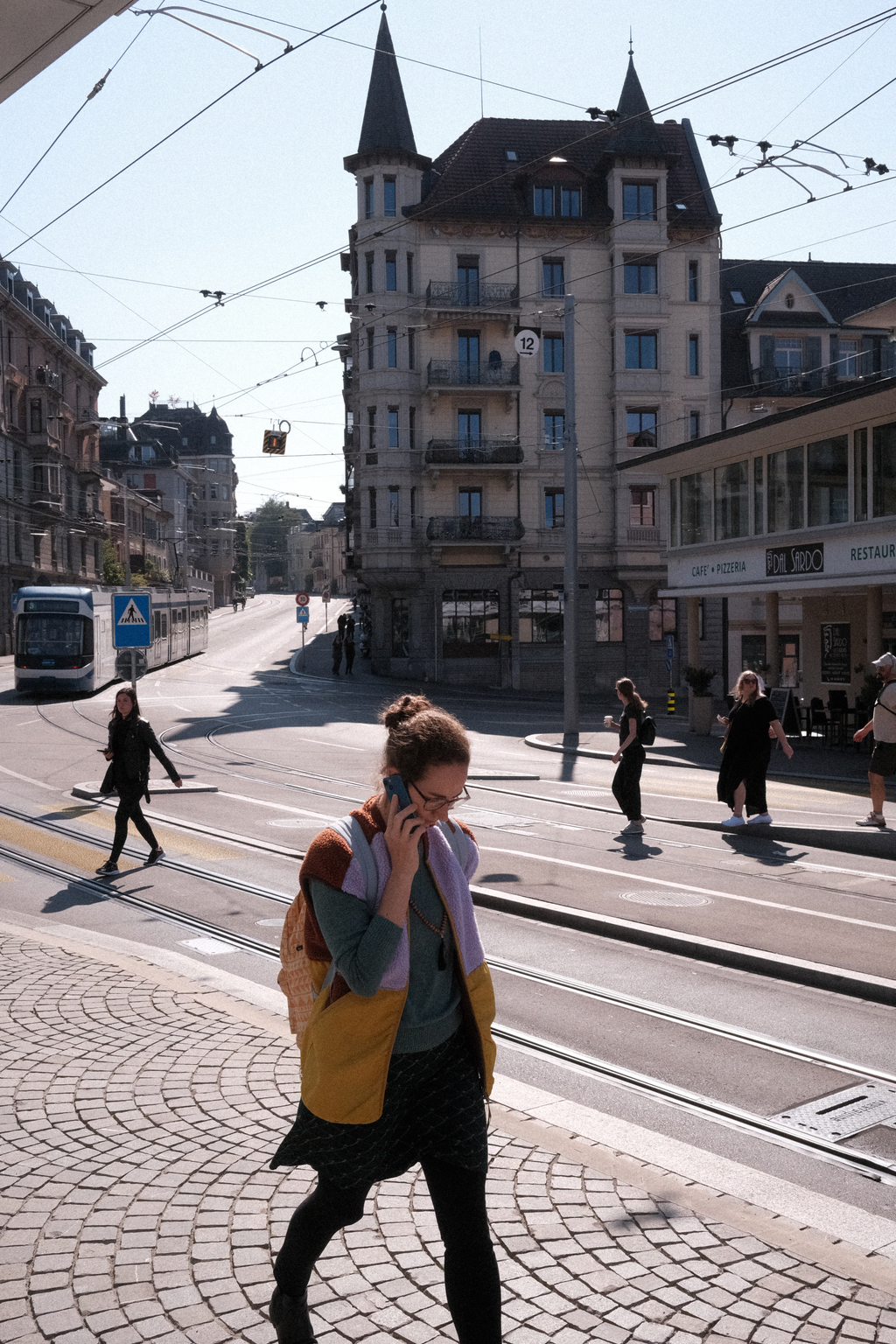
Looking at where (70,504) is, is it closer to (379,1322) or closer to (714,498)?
(714,498)

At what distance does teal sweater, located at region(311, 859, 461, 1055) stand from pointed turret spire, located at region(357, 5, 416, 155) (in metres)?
46.3

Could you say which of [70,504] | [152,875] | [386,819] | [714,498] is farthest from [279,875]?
[70,504]

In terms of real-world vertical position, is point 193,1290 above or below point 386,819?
below

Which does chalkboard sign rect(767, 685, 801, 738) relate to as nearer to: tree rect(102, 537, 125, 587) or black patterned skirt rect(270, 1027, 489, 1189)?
black patterned skirt rect(270, 1027, 489, 1189)

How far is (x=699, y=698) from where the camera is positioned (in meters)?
27.6

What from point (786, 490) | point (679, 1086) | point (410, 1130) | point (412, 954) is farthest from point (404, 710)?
point (786, 490)

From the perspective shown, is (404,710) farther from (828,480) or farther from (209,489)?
(209,489)

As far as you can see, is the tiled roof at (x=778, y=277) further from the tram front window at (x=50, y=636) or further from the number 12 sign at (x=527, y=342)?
the tram front window at (x=50, y=636)

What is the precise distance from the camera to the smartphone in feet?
A: 9.81

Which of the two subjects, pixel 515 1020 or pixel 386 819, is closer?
pixel 386 819

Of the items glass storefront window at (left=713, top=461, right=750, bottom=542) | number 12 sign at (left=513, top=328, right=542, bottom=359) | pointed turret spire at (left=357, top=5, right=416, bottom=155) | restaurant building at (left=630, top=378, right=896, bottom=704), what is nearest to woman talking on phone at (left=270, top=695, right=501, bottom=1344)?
restaurant building at (left=630, top=378, right=896, bottom=704)

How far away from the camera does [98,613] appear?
124 ft

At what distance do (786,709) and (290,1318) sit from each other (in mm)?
22414

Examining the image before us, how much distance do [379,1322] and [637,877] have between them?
7.81m
